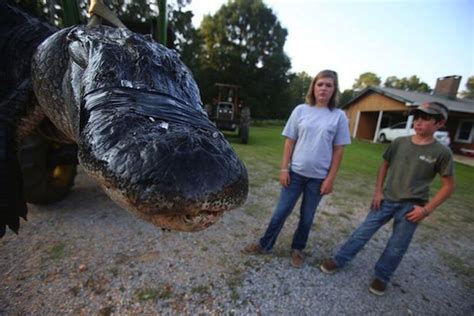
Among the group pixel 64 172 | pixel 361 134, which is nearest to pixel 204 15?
pixel 361 134

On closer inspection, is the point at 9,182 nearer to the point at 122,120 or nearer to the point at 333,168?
the point at 122,120

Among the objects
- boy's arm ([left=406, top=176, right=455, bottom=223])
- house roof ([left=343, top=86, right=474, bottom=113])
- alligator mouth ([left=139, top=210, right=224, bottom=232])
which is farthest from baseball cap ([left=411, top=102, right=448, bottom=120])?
house roof ([left=343, top=86, right=474, bottom=113])

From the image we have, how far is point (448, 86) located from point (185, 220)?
87.7 ft

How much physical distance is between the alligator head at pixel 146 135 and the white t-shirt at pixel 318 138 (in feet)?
5.16

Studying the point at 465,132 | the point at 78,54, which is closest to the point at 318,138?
the point at 78,54

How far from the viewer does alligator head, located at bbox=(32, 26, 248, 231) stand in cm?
60

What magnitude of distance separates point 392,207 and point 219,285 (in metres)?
1.68

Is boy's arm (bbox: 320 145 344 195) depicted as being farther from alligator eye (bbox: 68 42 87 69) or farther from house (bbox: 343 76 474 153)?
house (bbox: 343 76 474 153)

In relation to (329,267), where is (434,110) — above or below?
above

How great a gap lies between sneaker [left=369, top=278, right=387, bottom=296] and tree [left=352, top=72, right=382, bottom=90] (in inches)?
2738

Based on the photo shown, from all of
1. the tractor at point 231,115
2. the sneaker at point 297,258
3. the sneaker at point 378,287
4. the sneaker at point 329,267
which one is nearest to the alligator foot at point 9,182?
the sneaker at point 297,258

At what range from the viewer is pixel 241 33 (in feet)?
89.7

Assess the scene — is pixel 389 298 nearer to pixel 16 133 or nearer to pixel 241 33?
pixel 16 133

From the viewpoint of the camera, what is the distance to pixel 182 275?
219cm
